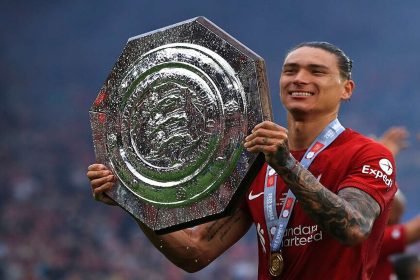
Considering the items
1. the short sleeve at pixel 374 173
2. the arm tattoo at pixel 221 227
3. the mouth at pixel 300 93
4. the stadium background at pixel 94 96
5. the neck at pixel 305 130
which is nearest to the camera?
the short sleeve at pixel 374 173

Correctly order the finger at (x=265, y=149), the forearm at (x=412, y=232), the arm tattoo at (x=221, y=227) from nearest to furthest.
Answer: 1. the finger at (x=265, y=149)
2. the arm tattoo at (x=221, y=227)
3. the forearm at (x=412, y=232)

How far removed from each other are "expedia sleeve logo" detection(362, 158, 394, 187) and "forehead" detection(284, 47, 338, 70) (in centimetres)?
43

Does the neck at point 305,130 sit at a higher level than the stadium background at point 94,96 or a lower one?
lower

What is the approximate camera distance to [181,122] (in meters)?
2.73

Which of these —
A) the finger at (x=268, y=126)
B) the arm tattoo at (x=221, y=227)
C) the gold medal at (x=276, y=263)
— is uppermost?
the finger at (x=268, y=126)

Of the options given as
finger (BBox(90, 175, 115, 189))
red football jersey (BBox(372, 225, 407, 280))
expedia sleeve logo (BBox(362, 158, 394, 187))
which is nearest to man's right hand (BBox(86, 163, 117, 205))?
finger (BBox(90, 175, 115, 189))

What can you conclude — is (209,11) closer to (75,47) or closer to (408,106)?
(75,47)

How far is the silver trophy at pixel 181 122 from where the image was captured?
102 inches

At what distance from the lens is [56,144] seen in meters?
10.8

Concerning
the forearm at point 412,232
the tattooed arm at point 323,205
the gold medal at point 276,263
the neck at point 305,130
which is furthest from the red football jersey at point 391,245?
the tattooed arm at point 323,205

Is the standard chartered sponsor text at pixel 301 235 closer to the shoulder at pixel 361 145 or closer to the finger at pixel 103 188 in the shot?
the shoulder at pixel 361 145

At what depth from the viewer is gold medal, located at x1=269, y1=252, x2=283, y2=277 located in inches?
114

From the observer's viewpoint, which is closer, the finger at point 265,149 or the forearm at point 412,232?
the finger at point 265,149

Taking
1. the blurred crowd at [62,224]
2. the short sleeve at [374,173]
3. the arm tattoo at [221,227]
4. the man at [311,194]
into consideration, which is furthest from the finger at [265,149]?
the blurred crowd at [62,224]
